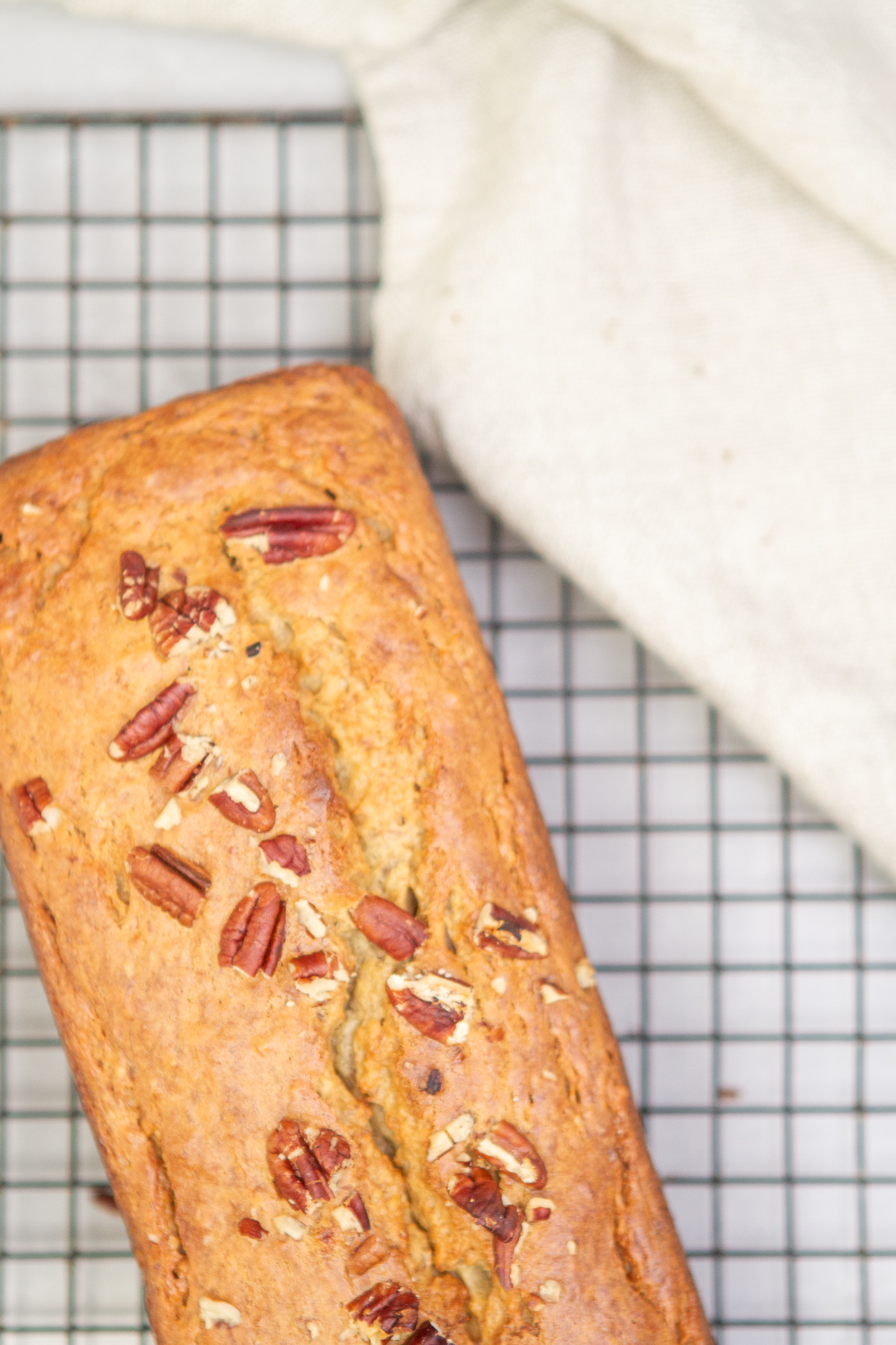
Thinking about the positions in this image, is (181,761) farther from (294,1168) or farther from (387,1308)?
(387,1308)

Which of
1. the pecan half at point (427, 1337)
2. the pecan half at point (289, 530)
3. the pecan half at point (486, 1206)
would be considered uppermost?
the pecan half at point (289, 530)

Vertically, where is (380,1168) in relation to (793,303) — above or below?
below

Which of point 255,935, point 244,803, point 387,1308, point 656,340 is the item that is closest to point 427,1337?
point 387,1308

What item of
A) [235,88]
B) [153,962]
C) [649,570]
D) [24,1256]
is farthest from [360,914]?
[235,88]

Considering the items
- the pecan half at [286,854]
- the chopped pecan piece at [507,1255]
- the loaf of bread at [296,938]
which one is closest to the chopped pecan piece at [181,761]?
the loaf of bread at [296,938]

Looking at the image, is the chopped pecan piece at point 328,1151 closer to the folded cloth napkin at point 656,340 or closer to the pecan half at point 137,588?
the pecan half at point 137,588

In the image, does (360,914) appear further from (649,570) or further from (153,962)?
(649,570)
